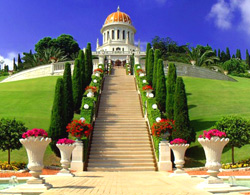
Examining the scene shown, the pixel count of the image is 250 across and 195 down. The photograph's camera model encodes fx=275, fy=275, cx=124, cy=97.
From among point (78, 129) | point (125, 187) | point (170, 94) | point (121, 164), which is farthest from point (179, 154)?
point (170, 94)

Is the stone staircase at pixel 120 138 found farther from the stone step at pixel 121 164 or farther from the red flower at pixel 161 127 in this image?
the red flower at pixel 161 127

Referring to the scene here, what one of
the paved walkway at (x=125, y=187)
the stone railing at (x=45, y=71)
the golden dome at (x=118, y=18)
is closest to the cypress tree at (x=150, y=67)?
the stone railing at (x=45, y=71)

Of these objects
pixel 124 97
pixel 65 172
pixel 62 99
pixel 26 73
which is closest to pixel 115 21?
pixel 26 73

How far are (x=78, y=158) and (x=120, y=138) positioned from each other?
370 cm

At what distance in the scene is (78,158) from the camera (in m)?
14.9

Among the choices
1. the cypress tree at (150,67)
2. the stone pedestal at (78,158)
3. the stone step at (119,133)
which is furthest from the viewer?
the cypress tree at (150,67)

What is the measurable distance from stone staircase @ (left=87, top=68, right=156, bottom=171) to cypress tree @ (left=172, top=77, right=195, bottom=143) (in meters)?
2.05

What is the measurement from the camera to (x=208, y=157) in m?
8.23

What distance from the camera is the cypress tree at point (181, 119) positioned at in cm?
1673

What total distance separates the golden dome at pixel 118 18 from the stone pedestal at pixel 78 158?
71.8 metres

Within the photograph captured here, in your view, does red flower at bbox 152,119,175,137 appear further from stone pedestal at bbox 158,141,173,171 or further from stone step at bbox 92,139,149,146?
stone step at bbox 92,139,149,146

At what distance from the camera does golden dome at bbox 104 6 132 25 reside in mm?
82500

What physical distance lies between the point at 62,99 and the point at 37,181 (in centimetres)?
1016

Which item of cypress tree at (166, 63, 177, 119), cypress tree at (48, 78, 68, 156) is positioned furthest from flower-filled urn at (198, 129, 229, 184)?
cypress tree at (166, 63, 177, 119)
